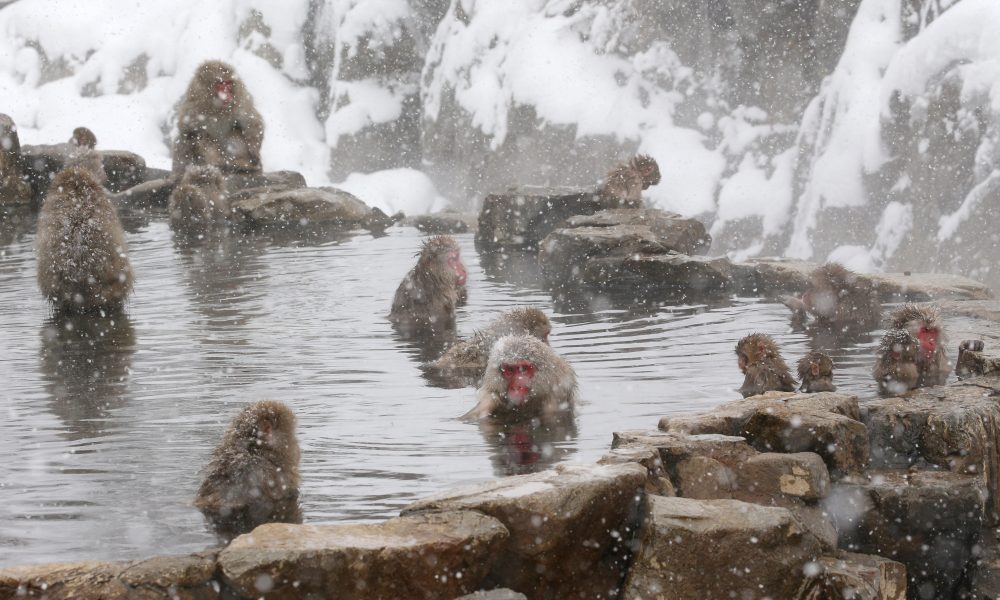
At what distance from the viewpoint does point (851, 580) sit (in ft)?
11.7

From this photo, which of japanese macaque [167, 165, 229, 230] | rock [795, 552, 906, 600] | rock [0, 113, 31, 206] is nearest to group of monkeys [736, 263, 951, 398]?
rock [795, 552, 906, 600]

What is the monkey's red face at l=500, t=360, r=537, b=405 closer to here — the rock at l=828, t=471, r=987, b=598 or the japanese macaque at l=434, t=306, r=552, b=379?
the japanese macaque at l=434, t=306, r=552, b=379

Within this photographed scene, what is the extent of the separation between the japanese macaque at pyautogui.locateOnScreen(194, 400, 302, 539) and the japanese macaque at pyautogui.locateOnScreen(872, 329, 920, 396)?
103 inches

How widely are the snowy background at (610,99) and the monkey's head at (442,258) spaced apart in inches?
202

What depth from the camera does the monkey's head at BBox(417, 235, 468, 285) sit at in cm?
726

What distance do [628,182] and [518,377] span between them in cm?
533

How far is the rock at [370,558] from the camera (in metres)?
3.07

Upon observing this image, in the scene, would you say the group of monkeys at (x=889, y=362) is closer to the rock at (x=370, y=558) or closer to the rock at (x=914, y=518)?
the rock at (x=914, y=518)

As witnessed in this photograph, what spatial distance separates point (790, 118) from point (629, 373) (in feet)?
31.5

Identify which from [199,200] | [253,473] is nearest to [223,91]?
[199,200]

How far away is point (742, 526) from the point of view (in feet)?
11.5

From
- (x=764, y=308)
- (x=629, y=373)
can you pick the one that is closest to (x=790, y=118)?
(x=764, y=308)

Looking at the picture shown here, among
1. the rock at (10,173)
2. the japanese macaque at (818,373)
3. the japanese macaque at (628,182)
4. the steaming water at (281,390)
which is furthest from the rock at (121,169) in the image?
the japanese macaque at (818,373)

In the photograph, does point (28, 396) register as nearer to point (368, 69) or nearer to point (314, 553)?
point (314, 553)
